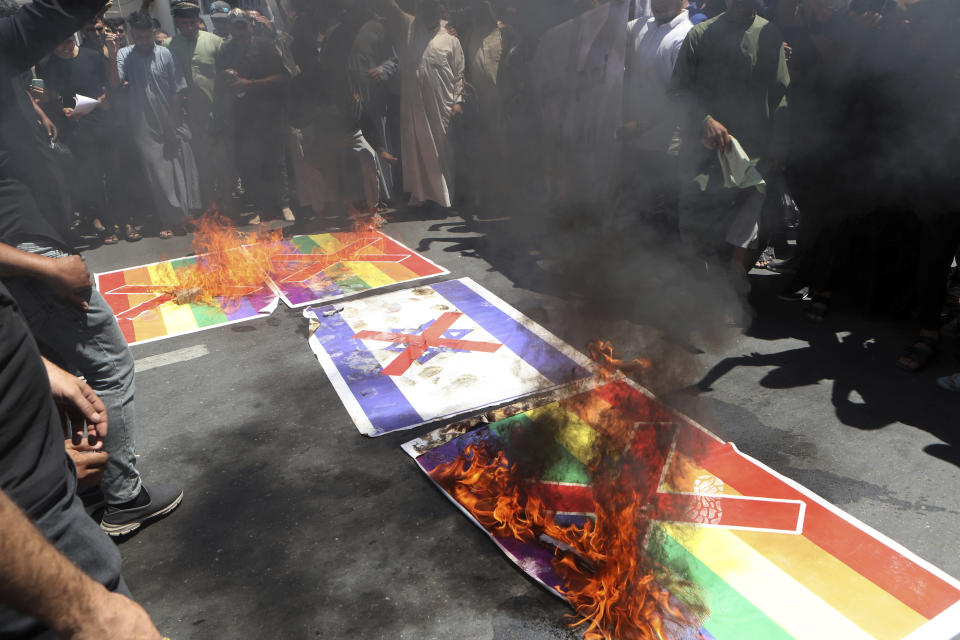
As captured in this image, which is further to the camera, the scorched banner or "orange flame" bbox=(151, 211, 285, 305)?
"orange flame" bbox=(151, 211, 285, 305)

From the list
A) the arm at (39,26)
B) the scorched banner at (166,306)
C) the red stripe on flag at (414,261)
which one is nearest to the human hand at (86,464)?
the arm at (39,26)

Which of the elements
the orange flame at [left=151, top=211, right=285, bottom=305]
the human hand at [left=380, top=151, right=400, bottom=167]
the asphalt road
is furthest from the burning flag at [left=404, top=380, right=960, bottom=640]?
the human hand at [left=380, top=151, right=400, bottom=167]

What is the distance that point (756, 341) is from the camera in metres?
3.81

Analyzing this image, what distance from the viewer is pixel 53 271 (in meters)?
2.04

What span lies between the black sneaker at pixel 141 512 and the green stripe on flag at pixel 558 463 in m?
1.32

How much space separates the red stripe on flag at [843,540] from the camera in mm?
1993

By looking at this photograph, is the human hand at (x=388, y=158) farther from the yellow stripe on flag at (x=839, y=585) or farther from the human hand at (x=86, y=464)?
the human hand at (x=86, y=464)

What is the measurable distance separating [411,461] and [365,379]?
0.87m

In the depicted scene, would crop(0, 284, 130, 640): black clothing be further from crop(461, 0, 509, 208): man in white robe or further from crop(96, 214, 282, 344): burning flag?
crop(461, 0, 509, 208): man in white robe

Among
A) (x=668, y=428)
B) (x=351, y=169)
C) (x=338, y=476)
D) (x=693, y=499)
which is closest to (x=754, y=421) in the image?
(x=668, y=428)

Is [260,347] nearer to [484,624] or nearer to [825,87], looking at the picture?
[484,624]

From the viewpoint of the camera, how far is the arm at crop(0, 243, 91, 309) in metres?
1.98

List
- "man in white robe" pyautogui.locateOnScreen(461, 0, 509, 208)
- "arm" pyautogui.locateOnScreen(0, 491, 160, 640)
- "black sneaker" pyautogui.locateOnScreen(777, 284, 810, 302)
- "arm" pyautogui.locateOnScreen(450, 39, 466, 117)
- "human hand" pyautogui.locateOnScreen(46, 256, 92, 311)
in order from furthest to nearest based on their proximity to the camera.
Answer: "arm" pyautogui.locateOnScreen(450, 39, 466, 117) < "man in white robe" pyautogui.locateOnScreen(461, 0, 509, 208) < "black sneaker" pyautogui.locateOnScreen(777, 284, 810, 302) < "human hand" pyautogui.locateOnScreen(46, 256, 92, 311) < "arm" pyautogui.locateOnScreen(0, 491, 160, 640)

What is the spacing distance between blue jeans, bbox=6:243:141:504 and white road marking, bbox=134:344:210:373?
1.39m
